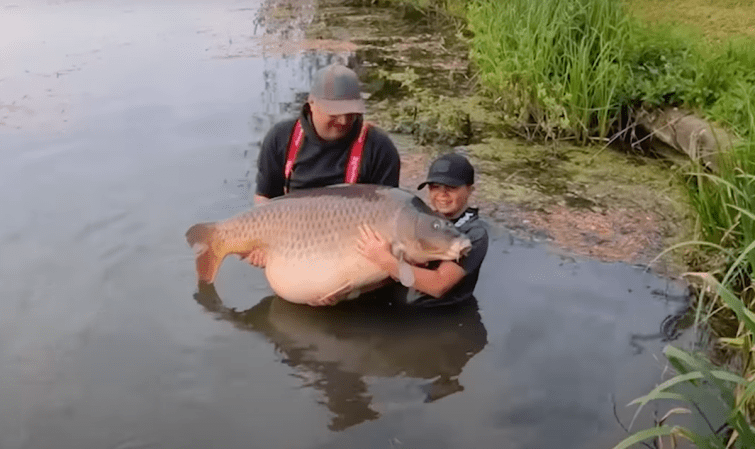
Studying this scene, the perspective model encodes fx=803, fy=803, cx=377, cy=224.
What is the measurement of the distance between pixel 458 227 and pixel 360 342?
78 centimetres

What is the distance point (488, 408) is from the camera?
3592 millimetres

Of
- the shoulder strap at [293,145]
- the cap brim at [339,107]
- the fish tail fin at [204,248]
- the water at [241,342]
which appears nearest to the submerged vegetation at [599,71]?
the water at [241,342]

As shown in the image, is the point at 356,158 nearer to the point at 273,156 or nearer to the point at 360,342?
the point at 273,156

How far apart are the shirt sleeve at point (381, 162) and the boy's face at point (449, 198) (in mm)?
423

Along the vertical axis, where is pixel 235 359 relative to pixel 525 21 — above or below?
below

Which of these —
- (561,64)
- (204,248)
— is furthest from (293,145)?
(561,64)

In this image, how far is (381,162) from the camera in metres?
4.44

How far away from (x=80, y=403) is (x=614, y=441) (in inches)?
92.9

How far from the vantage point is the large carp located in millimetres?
3705

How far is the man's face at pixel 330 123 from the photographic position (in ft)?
13.8

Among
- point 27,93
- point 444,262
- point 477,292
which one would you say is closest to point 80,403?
point 444,262

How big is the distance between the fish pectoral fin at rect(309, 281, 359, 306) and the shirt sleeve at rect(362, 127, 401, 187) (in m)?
0.67

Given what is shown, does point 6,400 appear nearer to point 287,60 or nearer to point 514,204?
point 514,204

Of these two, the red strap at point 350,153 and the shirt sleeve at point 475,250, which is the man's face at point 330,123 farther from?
the shirt sleeve at point 475,250
